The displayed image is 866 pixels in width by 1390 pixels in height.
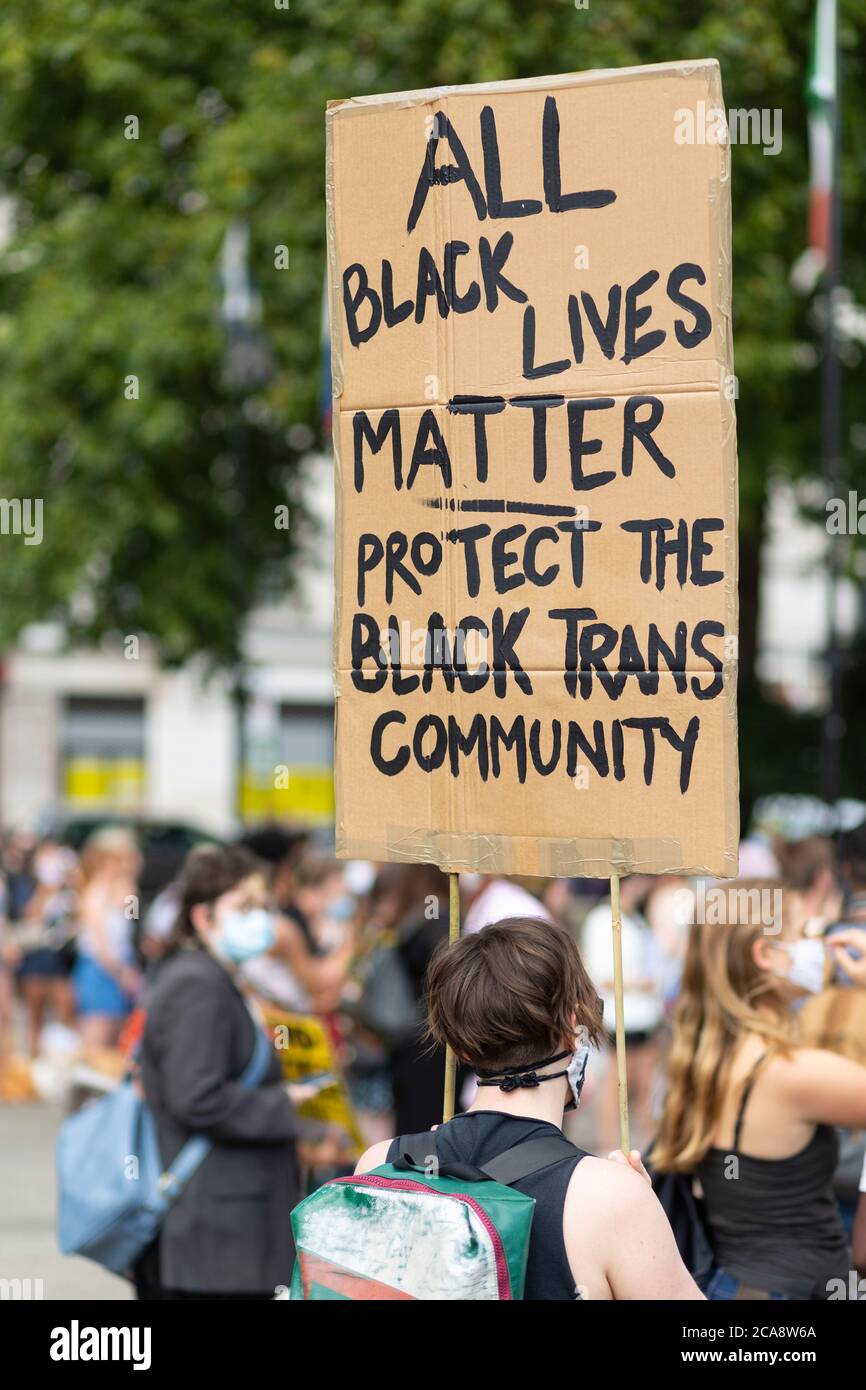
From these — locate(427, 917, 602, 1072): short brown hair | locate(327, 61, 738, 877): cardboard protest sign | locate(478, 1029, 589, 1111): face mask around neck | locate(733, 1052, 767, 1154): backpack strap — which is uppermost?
locate(327, 61, 738, 877): cardboard protest sign

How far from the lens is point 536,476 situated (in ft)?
11.3

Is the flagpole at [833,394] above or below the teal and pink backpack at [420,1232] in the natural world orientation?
above

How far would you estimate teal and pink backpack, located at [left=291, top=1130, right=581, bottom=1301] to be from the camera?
8.31 ft

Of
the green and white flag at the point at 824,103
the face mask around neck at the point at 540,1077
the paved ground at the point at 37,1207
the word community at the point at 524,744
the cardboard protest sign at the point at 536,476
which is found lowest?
the paved ground at the point at 37,1207

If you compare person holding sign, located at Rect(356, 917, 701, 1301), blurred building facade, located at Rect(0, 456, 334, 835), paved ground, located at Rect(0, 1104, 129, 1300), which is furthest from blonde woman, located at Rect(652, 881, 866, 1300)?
blurred building facade, located at Rect(0, 456, 334, 835)

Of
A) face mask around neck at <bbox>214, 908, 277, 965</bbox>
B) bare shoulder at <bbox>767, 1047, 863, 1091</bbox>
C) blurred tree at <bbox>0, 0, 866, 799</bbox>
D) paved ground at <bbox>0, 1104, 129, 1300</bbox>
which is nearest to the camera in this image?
bare shoulder at <bbox>767, 1047, 863, 1091</bbox>

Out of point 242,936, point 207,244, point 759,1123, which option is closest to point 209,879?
point 242,936

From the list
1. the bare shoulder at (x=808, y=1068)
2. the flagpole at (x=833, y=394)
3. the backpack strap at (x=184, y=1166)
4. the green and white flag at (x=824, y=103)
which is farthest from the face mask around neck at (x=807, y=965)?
the green and white flag at (x=824, y=103)

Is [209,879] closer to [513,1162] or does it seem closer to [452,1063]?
[452,1063]

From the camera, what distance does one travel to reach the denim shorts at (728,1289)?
3766mm

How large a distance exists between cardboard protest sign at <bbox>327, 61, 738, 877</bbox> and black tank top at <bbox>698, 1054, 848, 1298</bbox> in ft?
2.83

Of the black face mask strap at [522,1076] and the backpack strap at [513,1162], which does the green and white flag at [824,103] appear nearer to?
the black face mask strap at [522,1076]

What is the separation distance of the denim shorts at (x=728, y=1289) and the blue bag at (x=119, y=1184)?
Answer: 1534mm

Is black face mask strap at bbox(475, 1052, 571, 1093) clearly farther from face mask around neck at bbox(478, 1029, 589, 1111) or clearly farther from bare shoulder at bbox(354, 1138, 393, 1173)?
bare shoulder at bbox(354, 1138, 393, 1173)
